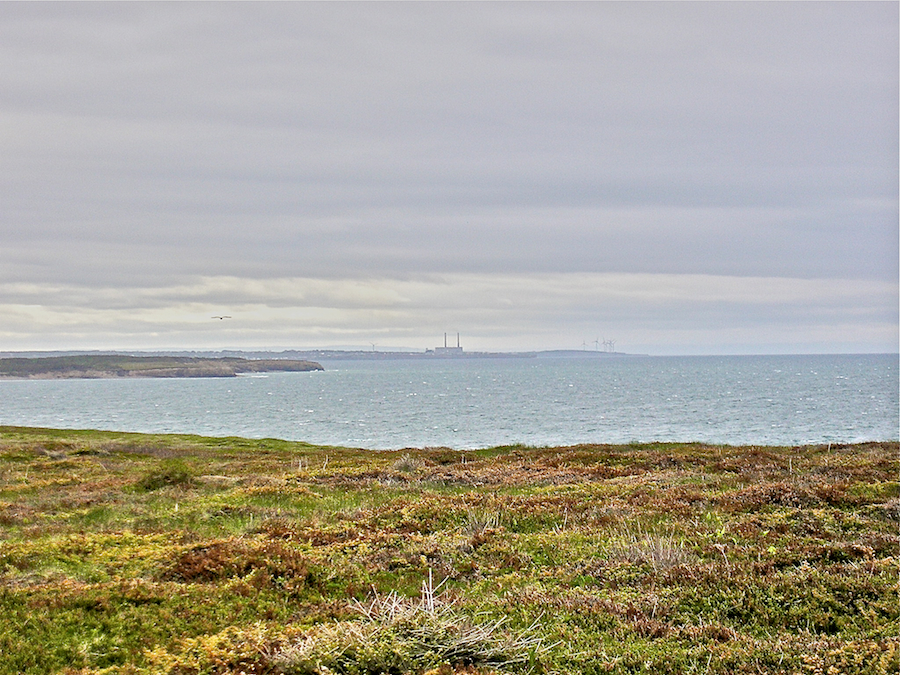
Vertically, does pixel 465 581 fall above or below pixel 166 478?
above

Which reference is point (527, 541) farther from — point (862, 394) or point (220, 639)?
point (862, 394)

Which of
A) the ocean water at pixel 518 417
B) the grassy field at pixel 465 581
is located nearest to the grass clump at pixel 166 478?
the grassy field at pixel 465 581

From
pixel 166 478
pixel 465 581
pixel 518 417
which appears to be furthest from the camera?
pixel 518 417

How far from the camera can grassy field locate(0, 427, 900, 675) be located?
871cm

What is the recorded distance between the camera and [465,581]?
12.4m

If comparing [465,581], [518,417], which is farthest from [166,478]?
[518,417]

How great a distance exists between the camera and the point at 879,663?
8031 mm

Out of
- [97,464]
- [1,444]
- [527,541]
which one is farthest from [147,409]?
[527,541]

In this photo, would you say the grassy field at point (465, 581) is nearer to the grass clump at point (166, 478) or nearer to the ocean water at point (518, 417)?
the grass clump at point (166, 478)

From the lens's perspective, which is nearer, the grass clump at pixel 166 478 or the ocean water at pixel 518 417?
the grass clump at pixel 166 478

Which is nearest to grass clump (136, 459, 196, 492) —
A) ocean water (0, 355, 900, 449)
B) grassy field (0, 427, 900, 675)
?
grassy field (0, 427, 900, 675)

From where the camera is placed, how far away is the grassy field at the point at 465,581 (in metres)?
8.71

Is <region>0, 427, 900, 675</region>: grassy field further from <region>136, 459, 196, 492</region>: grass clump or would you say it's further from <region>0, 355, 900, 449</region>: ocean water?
<region>0, 355, 900, 449</region>: ocean water

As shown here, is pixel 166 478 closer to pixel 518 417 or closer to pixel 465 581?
pixel 465 581
